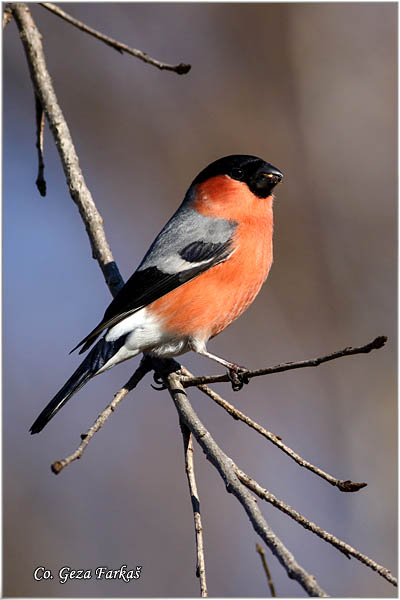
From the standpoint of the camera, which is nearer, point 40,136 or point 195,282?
point 195,282

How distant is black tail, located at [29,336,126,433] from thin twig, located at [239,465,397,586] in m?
0.96

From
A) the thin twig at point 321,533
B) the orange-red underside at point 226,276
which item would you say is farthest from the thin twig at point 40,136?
the thin twig at point 321,533

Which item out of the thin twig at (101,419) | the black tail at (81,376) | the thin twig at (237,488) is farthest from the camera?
the black tail at (81,376)

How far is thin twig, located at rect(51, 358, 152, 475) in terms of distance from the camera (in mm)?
1724

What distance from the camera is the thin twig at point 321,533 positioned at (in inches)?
68.8

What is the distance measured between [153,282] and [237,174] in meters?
0.76

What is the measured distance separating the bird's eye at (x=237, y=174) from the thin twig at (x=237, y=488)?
42.5 inches

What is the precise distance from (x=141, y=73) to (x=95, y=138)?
23.5 inches

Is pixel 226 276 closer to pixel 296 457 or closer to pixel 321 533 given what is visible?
pixel 296 457

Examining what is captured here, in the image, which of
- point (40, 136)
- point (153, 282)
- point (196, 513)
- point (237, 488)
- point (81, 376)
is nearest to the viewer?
point (237, 488)

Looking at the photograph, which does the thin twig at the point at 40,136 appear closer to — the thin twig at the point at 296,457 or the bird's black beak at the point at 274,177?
the bird's black beak at the point at 274,177

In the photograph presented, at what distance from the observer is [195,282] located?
304 cm

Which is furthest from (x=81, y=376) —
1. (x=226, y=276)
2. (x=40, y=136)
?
(x=40, y=136)

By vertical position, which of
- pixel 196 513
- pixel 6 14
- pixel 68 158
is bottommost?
pixel 196 513
